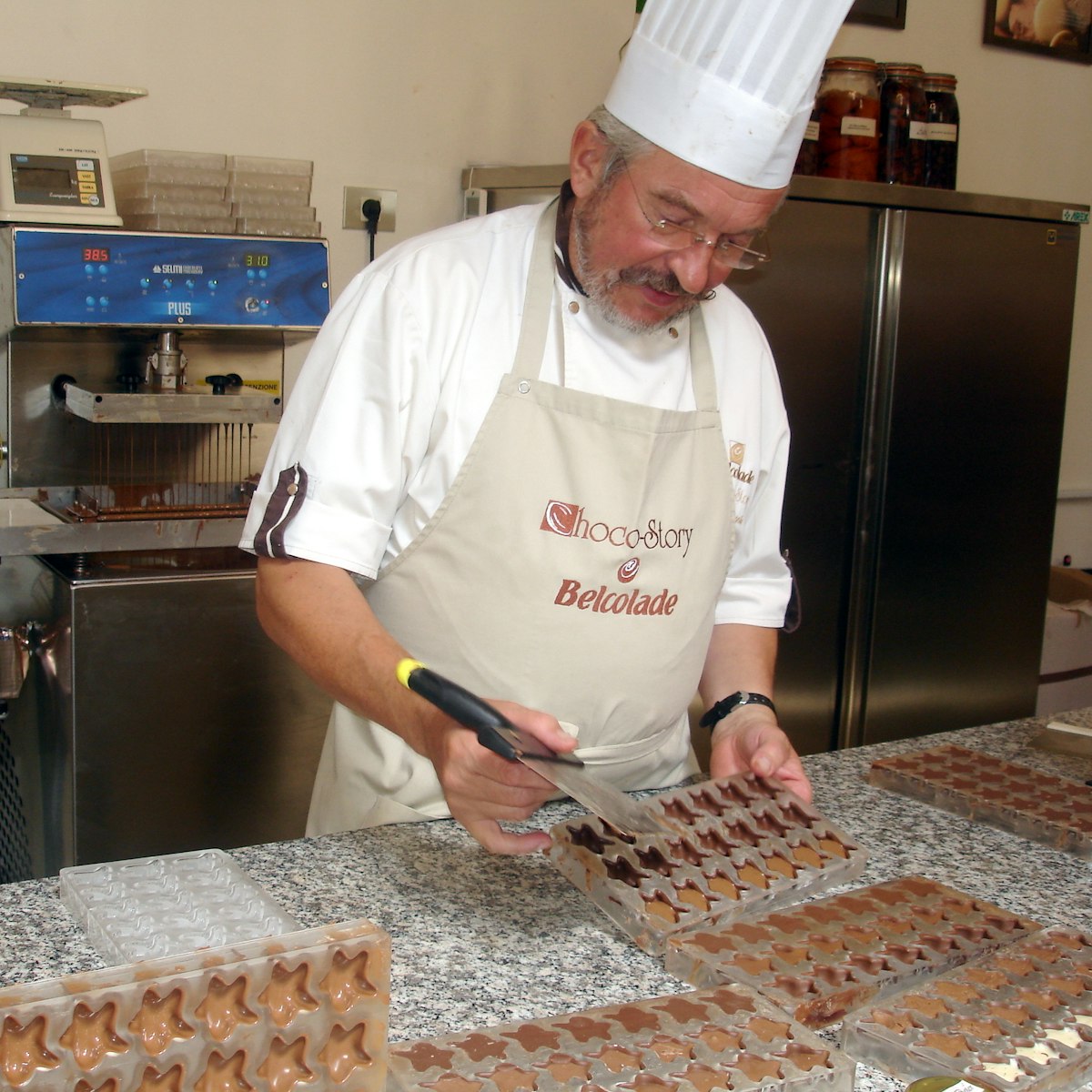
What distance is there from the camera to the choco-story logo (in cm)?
140

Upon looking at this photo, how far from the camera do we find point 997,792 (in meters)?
1.47

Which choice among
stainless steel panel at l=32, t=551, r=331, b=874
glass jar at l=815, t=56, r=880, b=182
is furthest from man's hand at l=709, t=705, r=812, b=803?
glass jar at l=815, t=56, r=880, b=182

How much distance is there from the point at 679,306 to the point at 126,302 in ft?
4.11

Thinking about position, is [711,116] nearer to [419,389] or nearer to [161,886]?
[419,389]

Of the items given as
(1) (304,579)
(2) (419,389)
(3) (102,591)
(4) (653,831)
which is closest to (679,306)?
(2) (419,389)

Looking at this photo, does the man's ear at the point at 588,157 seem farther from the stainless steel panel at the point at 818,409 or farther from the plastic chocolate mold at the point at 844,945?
the stainless steel panel at the point at 818,409

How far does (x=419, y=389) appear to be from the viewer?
139 cm

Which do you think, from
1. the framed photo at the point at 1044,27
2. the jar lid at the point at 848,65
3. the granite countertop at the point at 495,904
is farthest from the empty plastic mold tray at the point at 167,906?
the framed photo at the point at 1044,27

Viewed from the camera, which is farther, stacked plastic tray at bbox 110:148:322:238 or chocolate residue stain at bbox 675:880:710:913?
stacked plastic tray at bbox 110:148:322:238

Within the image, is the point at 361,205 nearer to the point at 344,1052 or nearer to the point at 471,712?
the point at 471,712

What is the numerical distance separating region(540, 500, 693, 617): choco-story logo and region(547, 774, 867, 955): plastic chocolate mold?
8.8 inches

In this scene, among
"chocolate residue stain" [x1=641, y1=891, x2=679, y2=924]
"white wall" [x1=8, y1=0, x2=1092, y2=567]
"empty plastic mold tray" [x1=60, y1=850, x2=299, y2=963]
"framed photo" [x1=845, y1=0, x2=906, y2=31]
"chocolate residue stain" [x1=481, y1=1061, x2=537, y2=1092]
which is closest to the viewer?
"chocolate residue stain" [x1=481, y1=1061, x2=537, y2=1092]

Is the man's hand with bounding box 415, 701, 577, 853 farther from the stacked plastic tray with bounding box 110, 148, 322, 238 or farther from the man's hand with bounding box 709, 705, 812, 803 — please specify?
the stacked plastic tray with bounding box 110, 148, 322, 238

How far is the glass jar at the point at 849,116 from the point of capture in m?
3.11
